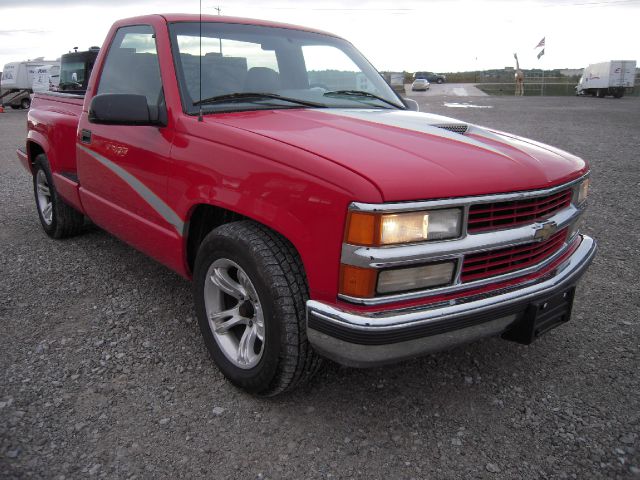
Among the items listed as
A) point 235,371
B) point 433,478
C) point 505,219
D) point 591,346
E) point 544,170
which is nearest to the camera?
point 433,478

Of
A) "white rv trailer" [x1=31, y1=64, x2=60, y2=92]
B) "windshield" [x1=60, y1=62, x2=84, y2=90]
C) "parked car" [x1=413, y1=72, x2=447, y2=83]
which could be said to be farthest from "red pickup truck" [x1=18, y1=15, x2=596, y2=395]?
"parked car" [x1=413, y1=72, x2=447, y2=83]

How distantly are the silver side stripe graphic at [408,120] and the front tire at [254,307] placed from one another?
34.9 inches

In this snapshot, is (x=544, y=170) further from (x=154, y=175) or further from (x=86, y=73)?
(x=86, y=73)

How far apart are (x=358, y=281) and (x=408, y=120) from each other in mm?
1266

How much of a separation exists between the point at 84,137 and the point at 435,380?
282 cm

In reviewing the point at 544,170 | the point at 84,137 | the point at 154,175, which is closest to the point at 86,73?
the point at 84,137

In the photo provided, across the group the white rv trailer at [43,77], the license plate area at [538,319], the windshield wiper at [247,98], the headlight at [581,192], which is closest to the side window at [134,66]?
the windshield wiper at [247,98]

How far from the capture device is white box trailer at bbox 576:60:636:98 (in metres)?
32.8

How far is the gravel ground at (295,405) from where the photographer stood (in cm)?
217

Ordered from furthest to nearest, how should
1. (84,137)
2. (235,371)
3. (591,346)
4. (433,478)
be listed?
1. (84,137)
2. (591,346)
3. (235,371)
4. (433,478)

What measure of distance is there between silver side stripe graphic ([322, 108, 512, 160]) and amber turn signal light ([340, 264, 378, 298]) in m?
0.92

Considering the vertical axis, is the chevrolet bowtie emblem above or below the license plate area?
above

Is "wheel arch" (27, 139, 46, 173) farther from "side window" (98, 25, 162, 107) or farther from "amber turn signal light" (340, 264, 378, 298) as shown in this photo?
"amber turn signal light" (340, 264, 378, 298)

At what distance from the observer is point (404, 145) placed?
2340mm
